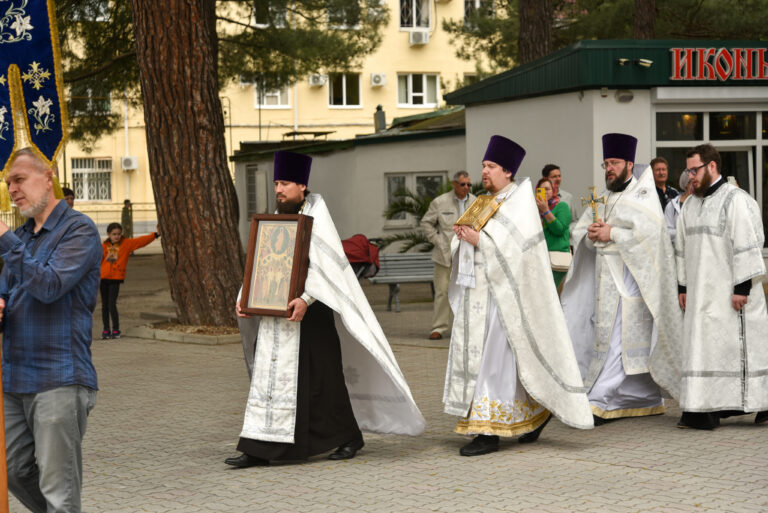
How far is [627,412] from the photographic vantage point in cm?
865

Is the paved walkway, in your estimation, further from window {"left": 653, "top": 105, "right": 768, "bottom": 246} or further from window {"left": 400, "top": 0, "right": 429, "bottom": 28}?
window {"left": 400, "top": 0, "right": 429, "bottom": 28}

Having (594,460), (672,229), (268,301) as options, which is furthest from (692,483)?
(672,229)

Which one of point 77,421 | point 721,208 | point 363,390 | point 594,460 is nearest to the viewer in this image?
point 77,421

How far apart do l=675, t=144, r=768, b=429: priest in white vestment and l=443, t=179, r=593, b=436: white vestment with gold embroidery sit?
111cm

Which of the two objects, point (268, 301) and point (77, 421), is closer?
point (77, 421)

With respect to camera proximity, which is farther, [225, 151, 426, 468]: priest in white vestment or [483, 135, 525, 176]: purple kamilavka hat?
[483, 135, 525, 176]: purple kamilavka hat

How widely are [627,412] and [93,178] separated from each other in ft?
148

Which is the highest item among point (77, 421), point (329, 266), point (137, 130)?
point (137, 130)

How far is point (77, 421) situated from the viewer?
500 centimetres

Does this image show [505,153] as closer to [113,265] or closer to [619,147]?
[619,147]

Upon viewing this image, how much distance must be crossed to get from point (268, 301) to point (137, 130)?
147 feet

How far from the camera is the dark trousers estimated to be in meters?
14.4

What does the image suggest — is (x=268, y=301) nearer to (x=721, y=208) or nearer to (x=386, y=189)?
(x=721, y=208)

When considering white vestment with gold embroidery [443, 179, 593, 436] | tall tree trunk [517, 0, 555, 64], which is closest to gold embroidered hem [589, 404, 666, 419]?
white vestment with gold embroidery [443, 179, 593, 436]
